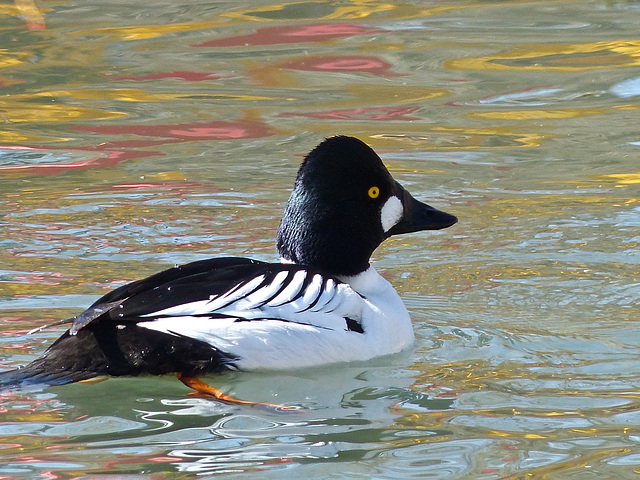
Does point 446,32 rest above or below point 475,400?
above

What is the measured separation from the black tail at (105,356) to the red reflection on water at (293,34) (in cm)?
768

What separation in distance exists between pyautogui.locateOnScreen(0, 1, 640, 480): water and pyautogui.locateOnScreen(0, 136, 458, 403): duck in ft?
0.40

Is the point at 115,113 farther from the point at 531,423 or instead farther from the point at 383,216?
the point at 531,423

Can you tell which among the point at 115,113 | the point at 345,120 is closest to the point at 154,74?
the point at 115,113

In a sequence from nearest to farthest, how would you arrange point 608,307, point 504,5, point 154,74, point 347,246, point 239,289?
point 239,289 → point 347,246 → point 608,307 → point 154,74 → point 504,5

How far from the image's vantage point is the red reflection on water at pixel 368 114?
32.8 feet

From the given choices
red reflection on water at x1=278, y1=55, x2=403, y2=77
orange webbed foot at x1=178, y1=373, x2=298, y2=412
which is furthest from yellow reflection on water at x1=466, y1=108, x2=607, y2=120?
orange webbed foot at x1=178, y1=373, x2=298, y2=412

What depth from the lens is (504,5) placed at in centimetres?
1275

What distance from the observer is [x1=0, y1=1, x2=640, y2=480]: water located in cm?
422

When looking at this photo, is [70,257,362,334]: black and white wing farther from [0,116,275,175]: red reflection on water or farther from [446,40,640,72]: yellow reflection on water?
[446,40,640,72]: yellow reflection on water

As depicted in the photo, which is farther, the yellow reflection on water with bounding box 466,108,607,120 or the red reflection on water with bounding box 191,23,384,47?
the red reflection on water with bounding box 191,23,384,47

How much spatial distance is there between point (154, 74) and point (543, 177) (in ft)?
14.4

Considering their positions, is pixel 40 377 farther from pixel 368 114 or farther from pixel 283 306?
pixel 368 114

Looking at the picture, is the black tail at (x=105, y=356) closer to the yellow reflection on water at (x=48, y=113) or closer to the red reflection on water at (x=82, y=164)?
the red reflection on water at (x=82, y=164)
